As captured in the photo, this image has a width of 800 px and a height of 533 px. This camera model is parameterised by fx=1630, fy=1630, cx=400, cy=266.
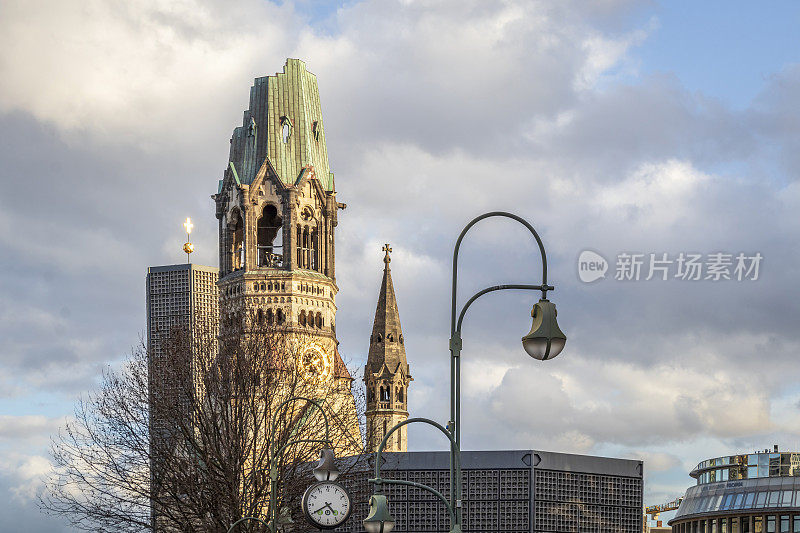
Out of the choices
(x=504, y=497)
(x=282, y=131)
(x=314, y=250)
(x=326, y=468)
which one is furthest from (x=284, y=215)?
(x=326, y=468)

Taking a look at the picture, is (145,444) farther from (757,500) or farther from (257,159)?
(757,500)

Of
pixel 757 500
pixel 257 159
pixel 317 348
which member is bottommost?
pixel 757 500

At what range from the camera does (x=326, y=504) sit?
4219cm

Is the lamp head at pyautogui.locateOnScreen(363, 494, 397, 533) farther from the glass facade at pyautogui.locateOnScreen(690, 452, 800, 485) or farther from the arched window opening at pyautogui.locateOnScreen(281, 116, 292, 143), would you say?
the glass facade at pyautogui.locateOnScreen(690, 452, 800, 485)

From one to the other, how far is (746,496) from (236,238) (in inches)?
2614

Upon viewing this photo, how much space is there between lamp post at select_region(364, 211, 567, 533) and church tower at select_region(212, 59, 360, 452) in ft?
300

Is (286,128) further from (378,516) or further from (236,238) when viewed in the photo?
(378,516)

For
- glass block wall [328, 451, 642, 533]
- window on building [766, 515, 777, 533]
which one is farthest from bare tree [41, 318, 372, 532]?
window on building [766, 515, 777, 533]

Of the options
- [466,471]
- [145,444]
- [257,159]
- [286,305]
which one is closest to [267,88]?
[257,159]

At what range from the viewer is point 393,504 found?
87625mm

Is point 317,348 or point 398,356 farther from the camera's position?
point 398,356

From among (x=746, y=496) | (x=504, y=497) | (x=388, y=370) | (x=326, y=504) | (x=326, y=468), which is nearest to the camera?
(x=326, y=504)

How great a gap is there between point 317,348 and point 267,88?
2219cm

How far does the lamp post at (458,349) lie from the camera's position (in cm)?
3003
